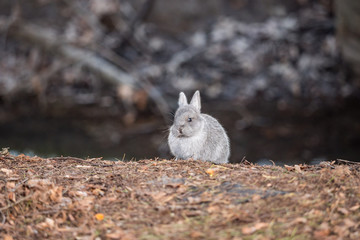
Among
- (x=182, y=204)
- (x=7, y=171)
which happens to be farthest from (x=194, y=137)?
(x=7, y=171)

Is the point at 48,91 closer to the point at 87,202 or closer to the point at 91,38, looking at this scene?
the point at 91,38

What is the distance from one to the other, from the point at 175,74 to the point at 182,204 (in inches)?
350

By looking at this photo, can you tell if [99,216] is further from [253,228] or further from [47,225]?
[253,228]

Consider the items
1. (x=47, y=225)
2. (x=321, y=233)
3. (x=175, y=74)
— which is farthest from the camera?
(x=175, y=74)

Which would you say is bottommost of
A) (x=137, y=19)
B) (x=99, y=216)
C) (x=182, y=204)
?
(x=99, y=216)

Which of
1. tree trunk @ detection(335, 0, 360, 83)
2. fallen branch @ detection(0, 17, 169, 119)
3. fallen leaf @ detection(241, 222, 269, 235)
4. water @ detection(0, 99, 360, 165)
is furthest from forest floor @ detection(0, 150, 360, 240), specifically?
fallen branch @ detection(0, 17, 169, 119)

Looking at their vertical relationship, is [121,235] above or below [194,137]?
below

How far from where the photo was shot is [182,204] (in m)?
3.71

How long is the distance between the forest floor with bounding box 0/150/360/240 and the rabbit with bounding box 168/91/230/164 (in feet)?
3.52

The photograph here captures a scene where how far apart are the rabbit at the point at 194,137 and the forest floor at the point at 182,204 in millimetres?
1073

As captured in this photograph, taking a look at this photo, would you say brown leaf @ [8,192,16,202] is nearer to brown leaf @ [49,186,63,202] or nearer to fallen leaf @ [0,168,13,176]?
brown leaf @ [49,186,63,202]

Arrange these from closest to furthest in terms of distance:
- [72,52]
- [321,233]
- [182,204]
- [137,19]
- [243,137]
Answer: [321,233] → [182,204] → [243,137] → [72,52] → [137,19]

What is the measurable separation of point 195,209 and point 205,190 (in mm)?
301

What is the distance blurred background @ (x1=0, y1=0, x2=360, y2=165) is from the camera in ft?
31.5
